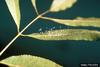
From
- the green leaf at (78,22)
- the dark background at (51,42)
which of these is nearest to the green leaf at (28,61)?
the dark background at (51,42)

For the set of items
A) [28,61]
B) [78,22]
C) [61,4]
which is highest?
[61,4]

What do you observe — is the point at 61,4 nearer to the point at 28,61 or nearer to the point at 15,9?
the point at 15,9

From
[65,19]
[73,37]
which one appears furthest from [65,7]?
[73,37]

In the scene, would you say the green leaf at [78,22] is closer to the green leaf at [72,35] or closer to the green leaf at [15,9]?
the green leaf at [72,35]

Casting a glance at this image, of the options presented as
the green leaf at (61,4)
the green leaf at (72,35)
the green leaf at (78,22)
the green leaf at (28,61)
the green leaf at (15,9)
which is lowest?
the green leaf at (28,61)

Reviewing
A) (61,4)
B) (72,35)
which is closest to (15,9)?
(61,4)
